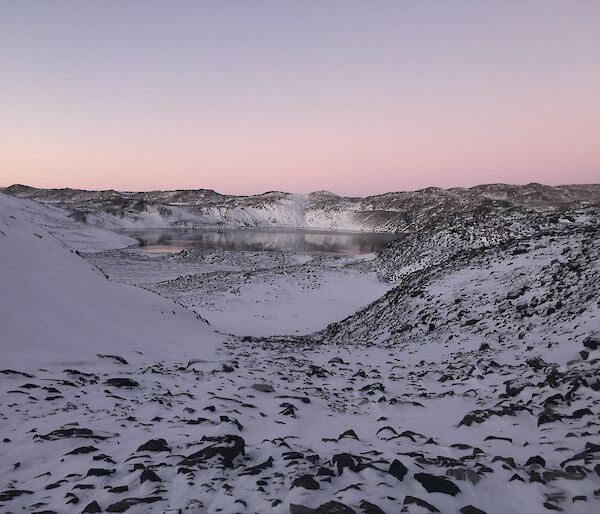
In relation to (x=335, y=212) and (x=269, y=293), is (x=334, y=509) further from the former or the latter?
(x=335, y=212)

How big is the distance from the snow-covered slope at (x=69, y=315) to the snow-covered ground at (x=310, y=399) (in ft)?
0.22

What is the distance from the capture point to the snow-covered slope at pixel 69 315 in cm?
902

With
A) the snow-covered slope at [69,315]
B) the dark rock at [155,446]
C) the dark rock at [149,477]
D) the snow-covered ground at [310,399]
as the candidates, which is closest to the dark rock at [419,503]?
the snow-covered ground at [310,399]

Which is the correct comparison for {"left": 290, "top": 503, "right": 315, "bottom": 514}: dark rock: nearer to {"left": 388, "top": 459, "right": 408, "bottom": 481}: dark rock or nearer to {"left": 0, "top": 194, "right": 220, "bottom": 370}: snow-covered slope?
{"left": 388, "top": 459, "right": 408, "bottom": 481}: dark rock

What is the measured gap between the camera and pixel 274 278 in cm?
3575

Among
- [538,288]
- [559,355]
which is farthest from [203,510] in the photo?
[538,288]

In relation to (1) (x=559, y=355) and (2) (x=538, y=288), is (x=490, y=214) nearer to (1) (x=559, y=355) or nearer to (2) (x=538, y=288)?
(2) (x=538, y=288)

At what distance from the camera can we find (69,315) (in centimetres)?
1084

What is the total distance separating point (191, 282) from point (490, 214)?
32.3 metres

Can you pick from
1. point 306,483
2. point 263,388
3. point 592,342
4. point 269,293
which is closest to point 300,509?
point 306,483

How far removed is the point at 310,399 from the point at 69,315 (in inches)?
287

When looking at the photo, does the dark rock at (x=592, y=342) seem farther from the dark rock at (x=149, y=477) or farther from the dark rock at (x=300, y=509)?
the dark rock at (x=149, y=477)

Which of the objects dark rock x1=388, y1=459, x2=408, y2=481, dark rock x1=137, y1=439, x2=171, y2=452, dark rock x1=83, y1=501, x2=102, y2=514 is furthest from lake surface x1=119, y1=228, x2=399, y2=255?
dark rock x1=83, y1=501, x2=102, y2=514

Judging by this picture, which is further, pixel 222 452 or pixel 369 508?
pixel 222 452
